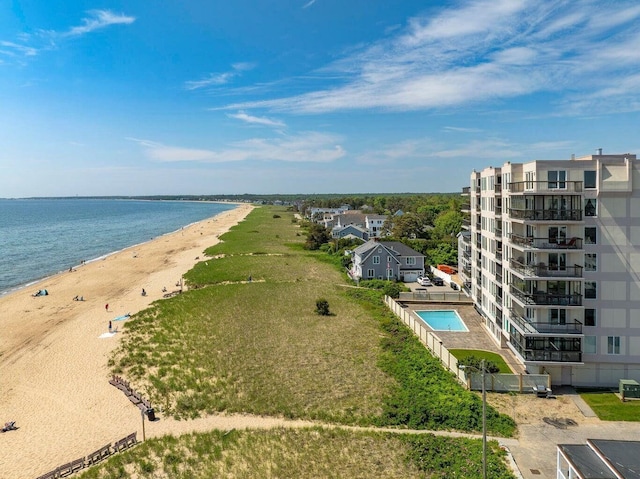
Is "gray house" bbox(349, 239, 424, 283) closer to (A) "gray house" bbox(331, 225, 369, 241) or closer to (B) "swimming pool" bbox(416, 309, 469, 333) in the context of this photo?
(B) "swimming pool" bbox(416, 309, 469, 333)

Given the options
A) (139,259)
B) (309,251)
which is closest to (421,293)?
(309,251)

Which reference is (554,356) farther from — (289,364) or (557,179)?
(289,364)

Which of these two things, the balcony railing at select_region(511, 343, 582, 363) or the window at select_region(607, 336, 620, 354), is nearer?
the balcony railing at select_region(511, 343, 582, 363)

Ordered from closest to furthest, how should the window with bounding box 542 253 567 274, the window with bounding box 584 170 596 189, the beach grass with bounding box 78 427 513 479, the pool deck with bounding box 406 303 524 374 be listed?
the beach grass with bounding box 78 427 513 479 < the window with bounding box 584 170 596 189 < the window with bounding box 542 253 567 274 < the pool deck with bounding box 406 303 524 374

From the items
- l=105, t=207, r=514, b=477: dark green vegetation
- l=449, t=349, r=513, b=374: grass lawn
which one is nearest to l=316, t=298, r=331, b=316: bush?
l=105, t=207, r=514, b=477: dark green vegetation

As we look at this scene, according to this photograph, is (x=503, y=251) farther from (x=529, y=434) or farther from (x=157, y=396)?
(x=157, y=396)

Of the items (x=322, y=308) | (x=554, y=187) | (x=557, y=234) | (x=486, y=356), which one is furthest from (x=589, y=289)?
(x=322, y=308)

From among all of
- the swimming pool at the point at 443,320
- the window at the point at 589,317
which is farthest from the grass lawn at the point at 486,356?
the window at the point at 589,317
